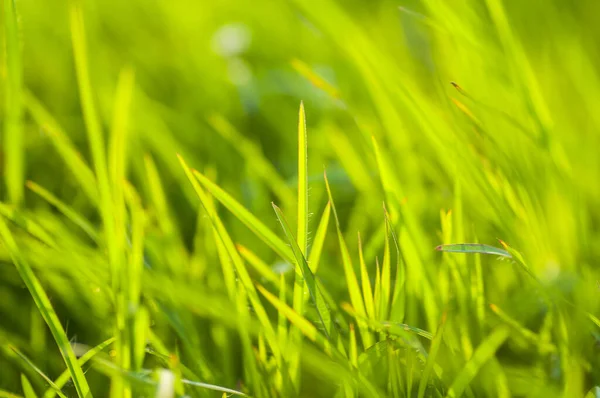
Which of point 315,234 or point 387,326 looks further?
point 315,234

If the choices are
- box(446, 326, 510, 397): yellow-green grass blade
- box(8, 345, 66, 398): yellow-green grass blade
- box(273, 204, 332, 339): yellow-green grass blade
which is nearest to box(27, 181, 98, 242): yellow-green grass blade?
box(8, 345, 66, 398): yellow-green grass blade

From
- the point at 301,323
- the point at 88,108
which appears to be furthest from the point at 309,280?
the point at 88,108

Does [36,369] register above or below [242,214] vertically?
below

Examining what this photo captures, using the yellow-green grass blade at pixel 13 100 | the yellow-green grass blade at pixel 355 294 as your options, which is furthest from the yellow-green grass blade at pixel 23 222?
the yellow-green grass blade at pixel 355 294

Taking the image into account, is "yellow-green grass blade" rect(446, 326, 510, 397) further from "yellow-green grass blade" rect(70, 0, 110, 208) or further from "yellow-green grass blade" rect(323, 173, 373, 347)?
"yellow-green grass blade" rect(70, 0, 110, 208)

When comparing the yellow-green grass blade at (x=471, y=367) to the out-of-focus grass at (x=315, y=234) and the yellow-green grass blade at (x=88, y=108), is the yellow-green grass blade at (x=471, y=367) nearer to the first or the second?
the out-of-focus grass at (x=315, y=234)

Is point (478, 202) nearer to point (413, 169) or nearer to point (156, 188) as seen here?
point (413, 169)

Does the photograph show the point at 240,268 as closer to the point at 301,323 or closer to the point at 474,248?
the point at 301,323
